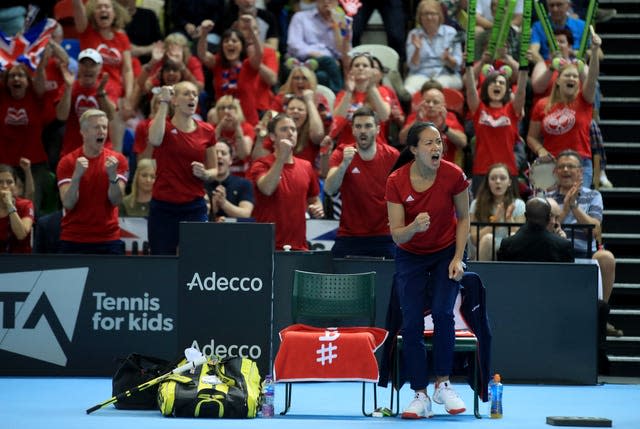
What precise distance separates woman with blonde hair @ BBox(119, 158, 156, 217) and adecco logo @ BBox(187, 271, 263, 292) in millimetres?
3142

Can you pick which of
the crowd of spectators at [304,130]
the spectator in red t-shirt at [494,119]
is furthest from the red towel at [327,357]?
the spectator in red t-shirt at [494,119]

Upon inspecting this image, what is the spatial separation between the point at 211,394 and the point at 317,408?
0.97 metres

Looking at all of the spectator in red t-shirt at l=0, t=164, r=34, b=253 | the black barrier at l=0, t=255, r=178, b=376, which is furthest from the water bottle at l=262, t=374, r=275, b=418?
the spectator in red t-shirt at l=0, t=164, r=34, b=253

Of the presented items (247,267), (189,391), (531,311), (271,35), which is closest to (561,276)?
(531,311)

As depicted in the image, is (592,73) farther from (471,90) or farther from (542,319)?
(542,319)

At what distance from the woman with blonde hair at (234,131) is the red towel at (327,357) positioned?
14.4 ft

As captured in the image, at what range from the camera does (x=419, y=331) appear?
8.12 metres

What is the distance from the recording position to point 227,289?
30.1ft

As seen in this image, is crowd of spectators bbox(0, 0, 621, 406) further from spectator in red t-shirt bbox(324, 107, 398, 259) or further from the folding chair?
the folding chair

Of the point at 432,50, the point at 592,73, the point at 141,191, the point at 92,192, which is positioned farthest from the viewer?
the point at 432,50

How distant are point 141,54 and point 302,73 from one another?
2.45 meters

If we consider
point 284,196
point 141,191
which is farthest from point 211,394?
point 141,191

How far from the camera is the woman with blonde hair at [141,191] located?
12.2 m

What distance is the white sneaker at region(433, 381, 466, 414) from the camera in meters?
8.16
